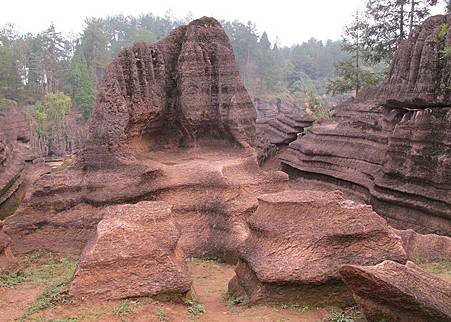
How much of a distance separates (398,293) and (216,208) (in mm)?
6704

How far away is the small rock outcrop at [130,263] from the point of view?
24.9 ft

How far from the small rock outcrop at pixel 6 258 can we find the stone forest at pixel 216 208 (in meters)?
0.05

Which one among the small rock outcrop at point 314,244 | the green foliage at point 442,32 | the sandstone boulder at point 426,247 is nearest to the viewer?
the small rock outcrop at point 314,244

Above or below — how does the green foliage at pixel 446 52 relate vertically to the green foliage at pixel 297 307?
above

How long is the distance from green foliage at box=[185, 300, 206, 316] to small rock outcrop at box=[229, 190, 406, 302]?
2.61 ft

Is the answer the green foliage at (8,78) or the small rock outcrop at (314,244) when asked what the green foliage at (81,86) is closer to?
the green foliage at (8,78)

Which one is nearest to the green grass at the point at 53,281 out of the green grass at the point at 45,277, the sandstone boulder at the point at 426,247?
the green grass at the point at 45,277

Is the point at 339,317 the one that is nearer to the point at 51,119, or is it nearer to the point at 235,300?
the point at 235,300

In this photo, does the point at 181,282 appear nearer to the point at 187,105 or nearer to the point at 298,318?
the point at 298,318

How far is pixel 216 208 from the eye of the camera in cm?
1248

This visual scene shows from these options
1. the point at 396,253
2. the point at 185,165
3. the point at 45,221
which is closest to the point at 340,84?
the point at 185,165

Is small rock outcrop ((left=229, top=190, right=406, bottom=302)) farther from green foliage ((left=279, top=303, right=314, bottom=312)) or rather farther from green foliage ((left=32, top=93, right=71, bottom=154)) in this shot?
green foliage ((left=32, top=93, right=71, bottom=154))

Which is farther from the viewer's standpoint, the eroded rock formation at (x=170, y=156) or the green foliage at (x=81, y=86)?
the green foliage at (x=81, y=86)

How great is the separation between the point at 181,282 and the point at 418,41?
1029 centimetres
